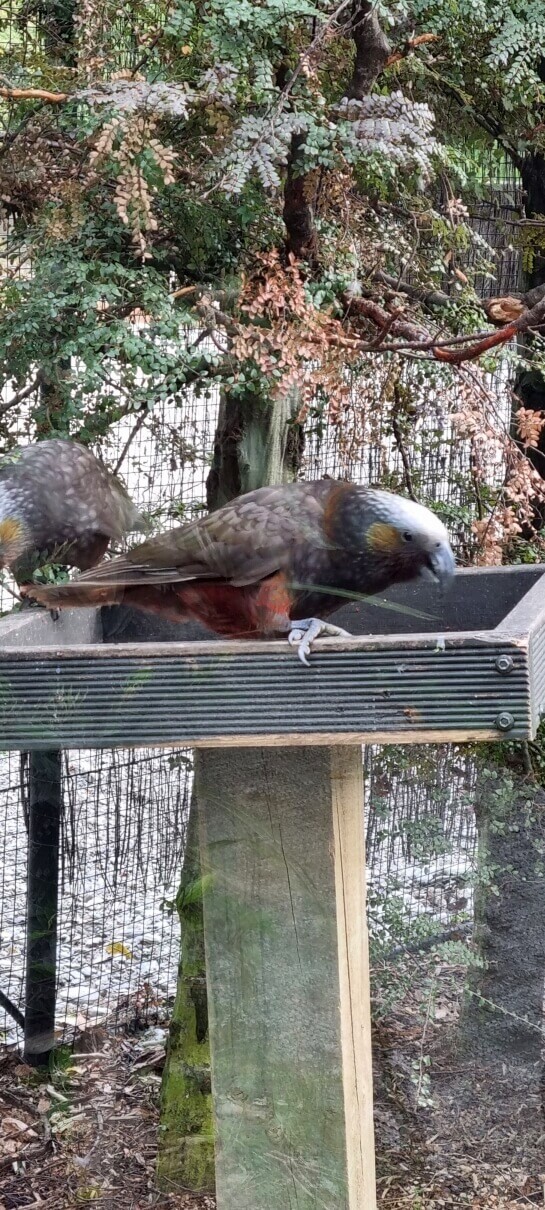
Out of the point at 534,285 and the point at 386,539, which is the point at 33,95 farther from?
the point at 534,285

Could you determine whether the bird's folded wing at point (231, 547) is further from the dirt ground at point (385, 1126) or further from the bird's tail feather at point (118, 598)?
the dirt ground at point (385, 1126)

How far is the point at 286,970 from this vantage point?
3.70 ft

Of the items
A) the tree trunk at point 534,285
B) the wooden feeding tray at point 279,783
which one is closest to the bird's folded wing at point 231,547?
the wooden feeding tray at point 279,783

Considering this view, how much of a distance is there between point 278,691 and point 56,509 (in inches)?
22.4


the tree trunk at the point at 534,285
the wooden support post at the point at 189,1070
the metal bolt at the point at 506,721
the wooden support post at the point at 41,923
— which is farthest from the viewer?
the tree trunk at the point at 534,285

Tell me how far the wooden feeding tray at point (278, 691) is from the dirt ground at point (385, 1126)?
601 mm

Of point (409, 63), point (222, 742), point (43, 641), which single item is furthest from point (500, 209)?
point (222, 742)

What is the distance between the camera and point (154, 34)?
4.66 ft

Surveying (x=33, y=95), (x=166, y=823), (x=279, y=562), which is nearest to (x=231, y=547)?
(x=279, y=562)

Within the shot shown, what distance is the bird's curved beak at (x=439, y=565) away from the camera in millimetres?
1148

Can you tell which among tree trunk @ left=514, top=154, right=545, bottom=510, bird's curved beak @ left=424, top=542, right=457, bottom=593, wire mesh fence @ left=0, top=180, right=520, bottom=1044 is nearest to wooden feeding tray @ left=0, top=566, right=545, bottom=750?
bird's curved beak @ left=424, top=542, right=457, bottom=593

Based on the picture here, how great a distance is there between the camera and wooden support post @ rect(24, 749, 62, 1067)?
1.45 m

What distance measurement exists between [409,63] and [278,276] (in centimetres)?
48

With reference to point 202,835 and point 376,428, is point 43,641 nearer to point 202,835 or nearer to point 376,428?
point 202,835
